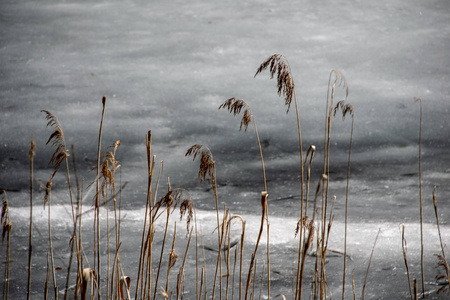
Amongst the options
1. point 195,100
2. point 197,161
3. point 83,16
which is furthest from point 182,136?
point 83,16

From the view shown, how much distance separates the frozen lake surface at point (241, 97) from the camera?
3381 millimetres

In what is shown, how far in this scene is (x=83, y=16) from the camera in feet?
26.3

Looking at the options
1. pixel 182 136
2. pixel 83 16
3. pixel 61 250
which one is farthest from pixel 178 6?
pixel 61 250

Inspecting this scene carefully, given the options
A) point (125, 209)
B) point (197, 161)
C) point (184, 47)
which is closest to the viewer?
point (125, 209)

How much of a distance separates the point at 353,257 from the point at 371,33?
5.16m

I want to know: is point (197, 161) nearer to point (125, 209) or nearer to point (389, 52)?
point (125, 209)

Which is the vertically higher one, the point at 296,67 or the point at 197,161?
the point at 296,67

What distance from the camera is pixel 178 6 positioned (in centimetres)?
834

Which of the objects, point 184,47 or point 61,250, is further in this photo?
point 184,47

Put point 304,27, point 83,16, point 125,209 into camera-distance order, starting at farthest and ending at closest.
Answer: point 83,16
point 304,27
point 125,209

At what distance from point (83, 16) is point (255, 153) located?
4.60 m

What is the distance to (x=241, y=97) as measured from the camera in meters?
5.58

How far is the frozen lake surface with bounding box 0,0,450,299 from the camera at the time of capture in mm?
3381

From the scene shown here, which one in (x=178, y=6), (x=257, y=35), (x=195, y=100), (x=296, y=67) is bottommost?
(x=195, y=100)
